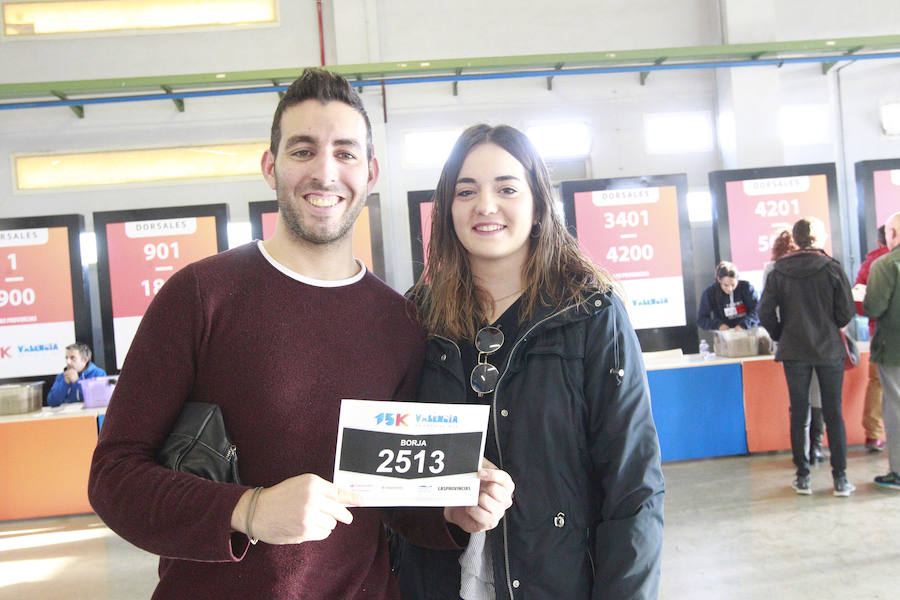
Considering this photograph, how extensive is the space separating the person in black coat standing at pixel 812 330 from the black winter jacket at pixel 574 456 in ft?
11.9

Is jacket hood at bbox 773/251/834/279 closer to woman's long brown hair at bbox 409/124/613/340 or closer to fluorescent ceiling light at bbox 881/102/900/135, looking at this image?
woman's long brown hair at bbox 409/124/613/340

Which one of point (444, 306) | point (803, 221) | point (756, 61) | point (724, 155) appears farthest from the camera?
point (724, 155)

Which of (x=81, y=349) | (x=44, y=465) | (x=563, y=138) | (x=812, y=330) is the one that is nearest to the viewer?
(x=812, y=330)

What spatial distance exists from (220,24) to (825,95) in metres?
7.11

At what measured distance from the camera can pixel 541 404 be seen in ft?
4.74

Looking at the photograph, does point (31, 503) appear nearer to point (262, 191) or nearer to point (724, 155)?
point (262, 191)

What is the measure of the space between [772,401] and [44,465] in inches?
234

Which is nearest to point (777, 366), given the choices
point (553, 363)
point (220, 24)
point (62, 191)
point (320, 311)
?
point (553, 363)

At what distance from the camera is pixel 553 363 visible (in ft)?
4.79

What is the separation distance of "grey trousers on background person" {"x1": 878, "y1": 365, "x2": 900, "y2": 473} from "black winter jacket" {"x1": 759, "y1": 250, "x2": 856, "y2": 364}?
380 millimetres

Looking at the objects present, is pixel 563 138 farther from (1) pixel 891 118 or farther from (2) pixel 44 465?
(2) pixel 44 465

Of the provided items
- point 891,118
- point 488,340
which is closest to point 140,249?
point 488,340

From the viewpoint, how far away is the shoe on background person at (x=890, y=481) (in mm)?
4590

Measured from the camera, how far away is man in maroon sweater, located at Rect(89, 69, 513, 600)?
3.58 ft
